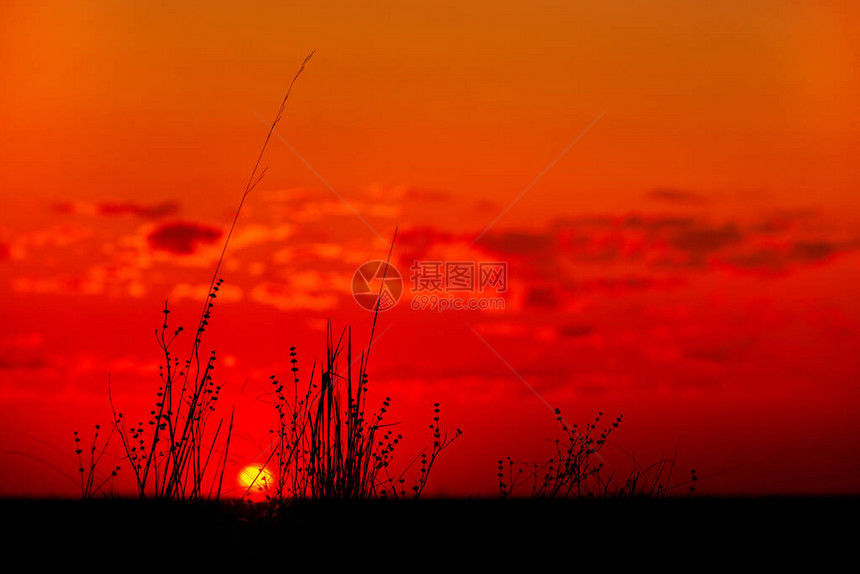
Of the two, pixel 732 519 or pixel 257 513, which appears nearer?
pixel 257 513

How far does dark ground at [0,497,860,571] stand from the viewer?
390 cm

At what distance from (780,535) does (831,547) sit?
0.84 feet

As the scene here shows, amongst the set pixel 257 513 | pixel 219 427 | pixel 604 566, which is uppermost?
pixel 219 427

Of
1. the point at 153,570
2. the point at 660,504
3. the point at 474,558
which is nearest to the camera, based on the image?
the point at 153,570

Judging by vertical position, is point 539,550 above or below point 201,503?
below

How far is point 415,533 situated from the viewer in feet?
13.7

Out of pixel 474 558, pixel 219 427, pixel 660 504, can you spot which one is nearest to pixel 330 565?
pixel 474 558

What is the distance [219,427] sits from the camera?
431 cm

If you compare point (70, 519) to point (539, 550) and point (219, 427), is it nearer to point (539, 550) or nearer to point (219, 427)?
point (219, 427)

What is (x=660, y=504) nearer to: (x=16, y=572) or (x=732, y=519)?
(x=732, y=519)

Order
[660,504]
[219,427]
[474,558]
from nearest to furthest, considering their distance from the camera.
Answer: [474,558], [219,427], [660,504]

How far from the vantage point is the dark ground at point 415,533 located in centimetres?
390

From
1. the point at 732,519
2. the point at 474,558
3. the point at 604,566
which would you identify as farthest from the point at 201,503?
the point at 732,519

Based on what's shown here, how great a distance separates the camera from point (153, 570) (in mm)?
A: 3648
